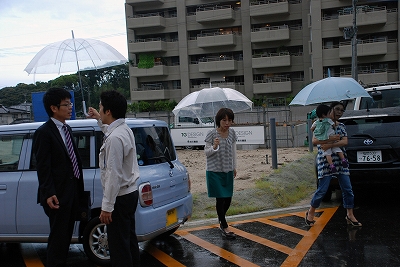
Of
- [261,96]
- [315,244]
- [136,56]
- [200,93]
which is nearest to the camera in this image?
[315,244]

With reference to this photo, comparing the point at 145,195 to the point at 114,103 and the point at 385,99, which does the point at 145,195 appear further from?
the point at 385,99

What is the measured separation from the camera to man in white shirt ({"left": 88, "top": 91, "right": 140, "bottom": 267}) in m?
3.47

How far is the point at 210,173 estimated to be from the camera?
5.88 metres

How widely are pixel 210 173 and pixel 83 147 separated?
1784mm

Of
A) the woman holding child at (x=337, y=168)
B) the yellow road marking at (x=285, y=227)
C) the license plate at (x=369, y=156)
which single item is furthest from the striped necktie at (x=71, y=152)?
the license plate at (x=369, y=156)

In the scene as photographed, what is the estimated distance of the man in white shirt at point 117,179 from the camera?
11.4ft

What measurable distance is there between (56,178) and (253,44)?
126 ft

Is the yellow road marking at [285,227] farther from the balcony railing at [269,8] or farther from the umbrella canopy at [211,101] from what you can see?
the balcony railing at [269,8]

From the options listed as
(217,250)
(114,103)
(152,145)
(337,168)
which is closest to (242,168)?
(337,168)

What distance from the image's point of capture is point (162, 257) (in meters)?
5.27

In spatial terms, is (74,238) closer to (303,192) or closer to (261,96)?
(303,192)

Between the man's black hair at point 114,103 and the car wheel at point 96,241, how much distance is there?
1.66 meters

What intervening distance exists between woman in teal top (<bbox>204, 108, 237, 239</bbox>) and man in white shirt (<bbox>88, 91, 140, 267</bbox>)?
218 centimetres

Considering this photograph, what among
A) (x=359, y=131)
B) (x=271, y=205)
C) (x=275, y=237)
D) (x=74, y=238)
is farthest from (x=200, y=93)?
(x=74, y=238)
